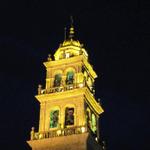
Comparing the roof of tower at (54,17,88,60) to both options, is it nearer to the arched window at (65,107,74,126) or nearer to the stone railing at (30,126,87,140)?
the arched window at (65,107,74,126)

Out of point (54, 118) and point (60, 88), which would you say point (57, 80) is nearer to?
point (60, 88)

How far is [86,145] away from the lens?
155 feet

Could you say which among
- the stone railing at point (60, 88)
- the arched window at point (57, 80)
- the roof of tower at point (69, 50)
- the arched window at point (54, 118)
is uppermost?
the roof of tower at point (69, 50)

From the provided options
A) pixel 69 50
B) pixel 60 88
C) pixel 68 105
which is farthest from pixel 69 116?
pixel 69 50

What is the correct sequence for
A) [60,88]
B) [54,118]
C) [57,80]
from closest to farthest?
[54,118], [60,88], [57,80]

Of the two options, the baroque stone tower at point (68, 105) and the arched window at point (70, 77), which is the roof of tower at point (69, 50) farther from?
the arched window at point (70, 77)

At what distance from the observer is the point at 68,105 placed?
51.4 meters

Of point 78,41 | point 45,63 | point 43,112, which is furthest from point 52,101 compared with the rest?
point 78,41

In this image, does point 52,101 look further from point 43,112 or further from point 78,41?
point 78,41

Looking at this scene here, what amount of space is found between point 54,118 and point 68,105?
6.69 feet

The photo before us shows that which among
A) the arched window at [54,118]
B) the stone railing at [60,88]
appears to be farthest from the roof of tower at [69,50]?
the arched window at [54,118]

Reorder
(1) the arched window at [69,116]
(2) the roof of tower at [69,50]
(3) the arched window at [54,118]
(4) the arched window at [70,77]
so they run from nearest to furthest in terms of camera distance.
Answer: (1) the arched window at [69,116] → (3) the arched window at [54,118] → (4) the arched window at [70,77] → (2) the roof of tower at [69,50]

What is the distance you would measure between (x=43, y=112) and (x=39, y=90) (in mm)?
→ 2458

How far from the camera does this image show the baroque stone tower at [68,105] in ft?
159
